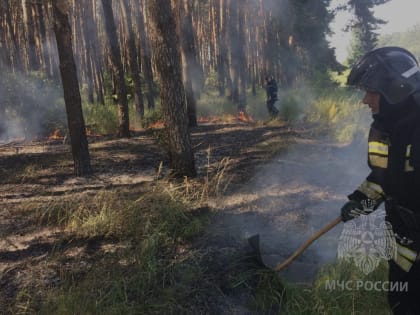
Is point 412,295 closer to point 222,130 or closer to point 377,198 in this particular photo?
point 377,198

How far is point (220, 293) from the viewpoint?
3.00 metres

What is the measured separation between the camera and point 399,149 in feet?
6.34

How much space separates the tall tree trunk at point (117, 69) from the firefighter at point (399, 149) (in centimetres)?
738

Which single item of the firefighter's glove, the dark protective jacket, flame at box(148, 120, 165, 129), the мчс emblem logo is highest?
the dark protective jacket

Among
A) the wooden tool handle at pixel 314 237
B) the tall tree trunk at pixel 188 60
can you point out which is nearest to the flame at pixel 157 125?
the tall tree trunk at pixel 188 60

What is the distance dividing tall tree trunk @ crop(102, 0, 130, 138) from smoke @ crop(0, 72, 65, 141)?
147 inches

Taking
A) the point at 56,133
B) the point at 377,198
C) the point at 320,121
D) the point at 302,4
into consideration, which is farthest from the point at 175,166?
the point at 302,4

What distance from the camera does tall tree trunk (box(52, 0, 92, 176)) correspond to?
5.64 meters

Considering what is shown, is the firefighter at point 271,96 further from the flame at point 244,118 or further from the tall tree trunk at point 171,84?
the tall tree trunk at point 171,84

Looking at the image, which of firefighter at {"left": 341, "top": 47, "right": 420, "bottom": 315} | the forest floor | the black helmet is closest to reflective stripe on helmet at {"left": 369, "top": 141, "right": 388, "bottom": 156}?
firefighter at {"left": 341, "top": 47, "right": 420, "bottom": 315}

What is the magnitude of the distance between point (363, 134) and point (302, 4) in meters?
15.4

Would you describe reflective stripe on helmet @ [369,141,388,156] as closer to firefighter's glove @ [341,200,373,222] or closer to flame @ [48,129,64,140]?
firefighter's glove @ [341,200,373,222]

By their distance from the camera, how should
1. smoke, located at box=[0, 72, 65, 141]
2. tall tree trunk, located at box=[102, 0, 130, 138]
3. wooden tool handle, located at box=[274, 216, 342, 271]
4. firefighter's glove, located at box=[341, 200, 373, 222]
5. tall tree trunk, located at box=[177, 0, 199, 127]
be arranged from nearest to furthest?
firefighter's glove, located at box=[341, 200, 373, 222] < wooden tool handle, located at box=[274, 216, 342, 271] < tall tree trunk, located at box=[102, 0, 130, 138] < tall tree trunk, located at box=[177, 0, 199, 127] < smoke, located at box=[0, 72, 65, 141]

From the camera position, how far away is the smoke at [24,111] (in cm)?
1161
